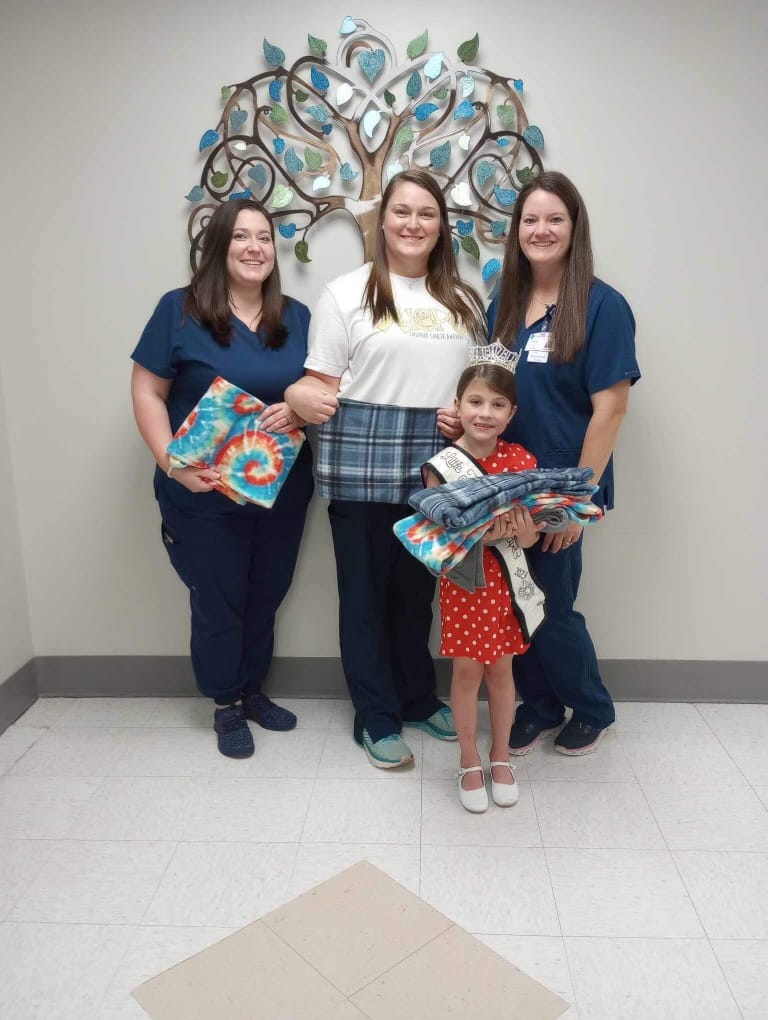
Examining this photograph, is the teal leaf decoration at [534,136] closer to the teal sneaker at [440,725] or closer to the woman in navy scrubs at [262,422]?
the woman in navy scrubs at [262,422]

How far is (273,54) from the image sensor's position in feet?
6.84

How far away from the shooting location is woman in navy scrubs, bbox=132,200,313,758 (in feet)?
6.46

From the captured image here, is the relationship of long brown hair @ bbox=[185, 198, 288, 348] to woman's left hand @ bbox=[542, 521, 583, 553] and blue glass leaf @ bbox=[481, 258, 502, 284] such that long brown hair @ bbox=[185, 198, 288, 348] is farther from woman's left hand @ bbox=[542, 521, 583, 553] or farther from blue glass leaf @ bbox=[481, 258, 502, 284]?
woman's left hand @ bbox=[542, 521, 583, 553]

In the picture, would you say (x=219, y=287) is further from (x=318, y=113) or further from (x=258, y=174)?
→ (x=318, y=113)

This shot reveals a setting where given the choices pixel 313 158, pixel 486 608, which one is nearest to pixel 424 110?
pixel 313 158

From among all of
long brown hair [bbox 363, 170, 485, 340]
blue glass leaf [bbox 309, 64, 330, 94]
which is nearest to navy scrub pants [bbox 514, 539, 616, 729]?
long brown hair [bbox 363, 170, 485, 340]

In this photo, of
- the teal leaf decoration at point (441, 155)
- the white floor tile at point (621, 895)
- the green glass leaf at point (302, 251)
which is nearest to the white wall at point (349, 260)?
the green glass leaf at point (302, 251)

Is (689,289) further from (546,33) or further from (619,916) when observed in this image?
(619,916)

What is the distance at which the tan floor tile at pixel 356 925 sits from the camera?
146 centimetres

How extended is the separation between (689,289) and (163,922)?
2.09 meters

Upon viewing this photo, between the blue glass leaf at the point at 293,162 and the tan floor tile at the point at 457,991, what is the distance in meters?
1.95

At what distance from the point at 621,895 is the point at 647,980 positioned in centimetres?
22

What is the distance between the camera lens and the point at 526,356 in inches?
73.9

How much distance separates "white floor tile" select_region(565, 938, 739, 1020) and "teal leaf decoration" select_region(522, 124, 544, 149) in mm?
1947
